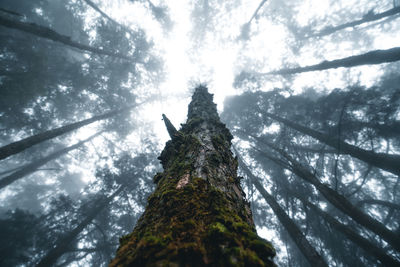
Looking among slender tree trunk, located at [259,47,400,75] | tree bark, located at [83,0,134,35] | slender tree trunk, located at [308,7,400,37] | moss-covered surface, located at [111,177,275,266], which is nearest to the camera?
moss-covered surface, located at [111,177,275,266]

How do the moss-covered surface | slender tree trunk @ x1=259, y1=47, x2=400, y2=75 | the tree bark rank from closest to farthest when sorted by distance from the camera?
the moss-covered surface → slender tree trunk @ x1=259, y1=47, x2=400, y2=75 → the tree bark

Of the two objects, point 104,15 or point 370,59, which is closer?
point 370,59

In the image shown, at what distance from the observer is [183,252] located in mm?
813

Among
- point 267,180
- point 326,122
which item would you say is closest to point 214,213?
point 326,122

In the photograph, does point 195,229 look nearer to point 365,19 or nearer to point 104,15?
point 365,19

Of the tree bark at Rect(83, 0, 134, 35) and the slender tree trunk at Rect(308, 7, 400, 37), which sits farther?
the tree bark at Rect(83, 0, 134, 35)

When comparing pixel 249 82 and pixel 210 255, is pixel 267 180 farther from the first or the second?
pixel 210 255

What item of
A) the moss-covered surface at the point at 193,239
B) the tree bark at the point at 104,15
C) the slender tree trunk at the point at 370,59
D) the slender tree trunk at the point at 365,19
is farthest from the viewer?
the tree bark at the point at 104,15

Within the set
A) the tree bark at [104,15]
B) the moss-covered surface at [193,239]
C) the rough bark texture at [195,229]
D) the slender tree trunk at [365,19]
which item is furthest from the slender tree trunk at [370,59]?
the tree bark at [104,15]

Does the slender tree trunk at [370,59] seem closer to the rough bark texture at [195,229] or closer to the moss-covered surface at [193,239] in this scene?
the rough bark texture at [195,229]

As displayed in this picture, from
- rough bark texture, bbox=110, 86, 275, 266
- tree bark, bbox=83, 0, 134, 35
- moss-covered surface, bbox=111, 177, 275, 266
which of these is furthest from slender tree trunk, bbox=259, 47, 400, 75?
tree bark, bbox=83, 0, 134, 35

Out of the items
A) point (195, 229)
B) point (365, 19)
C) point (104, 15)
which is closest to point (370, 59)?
point (365, 19)

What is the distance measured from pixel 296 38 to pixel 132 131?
754 inches

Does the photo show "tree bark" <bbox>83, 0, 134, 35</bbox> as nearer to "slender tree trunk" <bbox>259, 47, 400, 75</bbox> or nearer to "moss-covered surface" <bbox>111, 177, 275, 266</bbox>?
"slender tree trunk" <bbox>259, 47, 400, 75</bbox>
